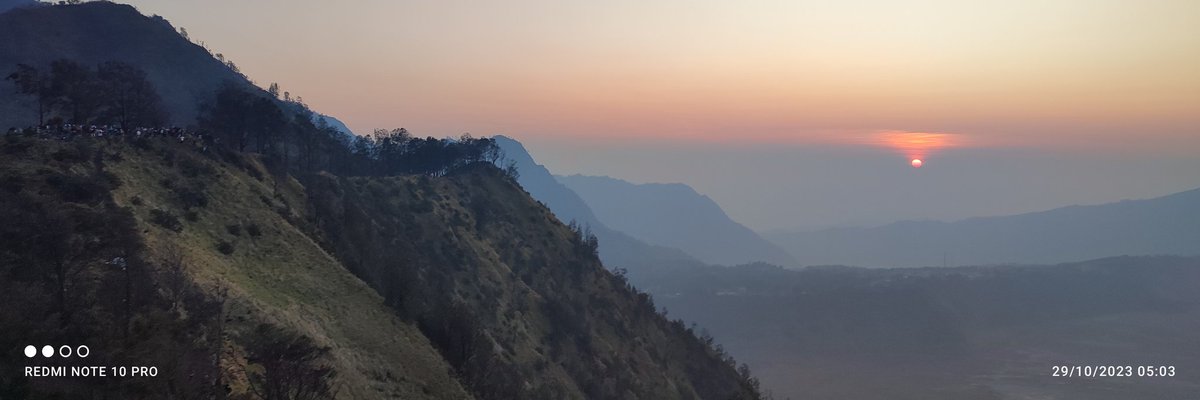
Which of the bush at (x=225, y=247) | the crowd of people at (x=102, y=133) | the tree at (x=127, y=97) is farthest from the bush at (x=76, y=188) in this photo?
the tree at (x=127, y=97)

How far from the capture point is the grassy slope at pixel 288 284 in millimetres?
41312

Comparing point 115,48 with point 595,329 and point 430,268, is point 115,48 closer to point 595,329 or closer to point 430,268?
point 430,268

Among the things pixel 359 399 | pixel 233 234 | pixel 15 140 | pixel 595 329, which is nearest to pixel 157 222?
pixel 233 234

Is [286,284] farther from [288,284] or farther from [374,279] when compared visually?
[374,279]

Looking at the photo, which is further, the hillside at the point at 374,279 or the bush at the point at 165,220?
the bush at the point at 165,220

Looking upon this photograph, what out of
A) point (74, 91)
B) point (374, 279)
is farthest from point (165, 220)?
point (74, 91)

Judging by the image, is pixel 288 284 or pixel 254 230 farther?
pixel 254 230

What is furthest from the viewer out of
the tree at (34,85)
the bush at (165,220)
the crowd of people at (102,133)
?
the tree at (34,85)

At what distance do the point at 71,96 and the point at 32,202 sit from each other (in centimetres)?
4294

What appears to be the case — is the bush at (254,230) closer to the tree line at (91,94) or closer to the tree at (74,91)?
the tree line at (91,94)

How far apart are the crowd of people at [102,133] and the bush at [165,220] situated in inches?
570

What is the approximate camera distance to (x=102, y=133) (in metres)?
56.5

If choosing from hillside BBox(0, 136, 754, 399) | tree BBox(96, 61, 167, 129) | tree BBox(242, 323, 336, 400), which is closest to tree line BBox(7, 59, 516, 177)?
tree BBox(96, 61, 167, 129)

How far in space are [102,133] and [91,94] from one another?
891 inches
